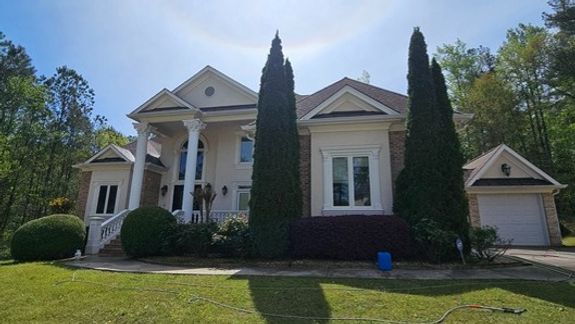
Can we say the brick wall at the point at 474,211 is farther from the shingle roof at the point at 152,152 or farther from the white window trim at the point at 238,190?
the shingle roof at the point at 152,152

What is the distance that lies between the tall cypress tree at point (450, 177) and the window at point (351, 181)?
2835 millimetres

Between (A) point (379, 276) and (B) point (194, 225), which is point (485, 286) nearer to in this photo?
(A) point (379, 276)

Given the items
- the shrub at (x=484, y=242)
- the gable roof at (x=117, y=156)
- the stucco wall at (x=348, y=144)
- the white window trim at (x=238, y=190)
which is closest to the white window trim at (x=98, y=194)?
the gable roof at (x=117, y=156)

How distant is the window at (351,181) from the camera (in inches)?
456

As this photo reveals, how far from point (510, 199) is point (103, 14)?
1849 cm

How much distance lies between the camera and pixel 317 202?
11.8 meters

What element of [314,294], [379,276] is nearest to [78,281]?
[314,294]

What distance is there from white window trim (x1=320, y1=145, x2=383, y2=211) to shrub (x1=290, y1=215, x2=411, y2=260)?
2.10 meters

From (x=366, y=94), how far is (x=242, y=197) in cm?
776

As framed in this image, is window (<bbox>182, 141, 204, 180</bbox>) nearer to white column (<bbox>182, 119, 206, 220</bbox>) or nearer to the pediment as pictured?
white column (<bbox>182, 119, 206, 220</bbox>)

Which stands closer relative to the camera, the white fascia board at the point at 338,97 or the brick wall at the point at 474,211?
the white fascia board at the point at 338,97

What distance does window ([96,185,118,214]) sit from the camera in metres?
16.9

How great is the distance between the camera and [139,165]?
15086mm

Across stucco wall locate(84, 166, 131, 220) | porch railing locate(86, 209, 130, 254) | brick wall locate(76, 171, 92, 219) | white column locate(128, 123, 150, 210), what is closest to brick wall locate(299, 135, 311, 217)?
porch railing locate(86, 209, 130, 254)
